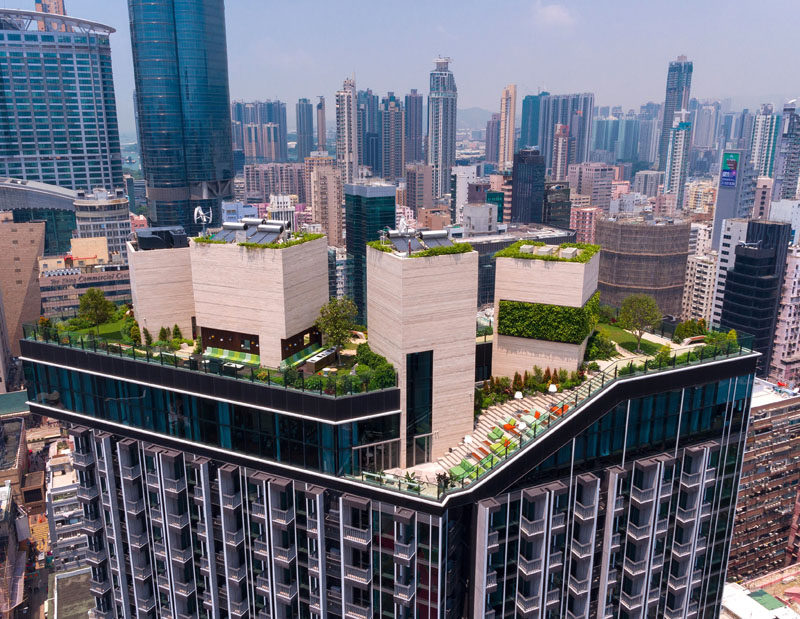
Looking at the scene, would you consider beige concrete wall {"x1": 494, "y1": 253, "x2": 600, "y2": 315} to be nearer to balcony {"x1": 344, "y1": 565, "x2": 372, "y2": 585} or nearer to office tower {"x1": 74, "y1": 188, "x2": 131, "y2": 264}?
balcony {"x1": 344, "y1": 565, "x2": 372, "y2": 585}

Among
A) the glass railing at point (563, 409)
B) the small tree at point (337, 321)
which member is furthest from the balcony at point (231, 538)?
the small tree at point (337, 321)

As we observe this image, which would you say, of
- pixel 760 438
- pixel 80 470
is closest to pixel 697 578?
pixel 80 470

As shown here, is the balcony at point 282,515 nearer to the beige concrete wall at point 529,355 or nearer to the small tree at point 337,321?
the small tree at point 337,321

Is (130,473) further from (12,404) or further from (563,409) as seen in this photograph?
(12,404)

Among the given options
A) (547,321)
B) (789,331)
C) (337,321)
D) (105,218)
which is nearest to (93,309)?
(337,321)

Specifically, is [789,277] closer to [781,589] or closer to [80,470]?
[781,589]

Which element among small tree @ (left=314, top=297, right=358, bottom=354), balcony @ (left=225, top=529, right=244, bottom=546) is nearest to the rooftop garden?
small tree @ (left=314, top=297, right=358, bottom=354)
